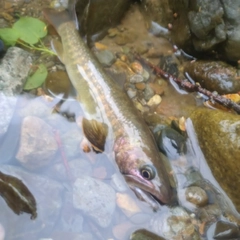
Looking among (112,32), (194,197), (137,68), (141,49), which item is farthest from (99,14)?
(194,197)

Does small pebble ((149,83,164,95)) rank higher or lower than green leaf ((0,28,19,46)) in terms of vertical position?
lower

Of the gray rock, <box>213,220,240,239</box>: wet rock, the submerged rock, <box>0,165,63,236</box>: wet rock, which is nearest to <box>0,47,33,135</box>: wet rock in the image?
the gray rock

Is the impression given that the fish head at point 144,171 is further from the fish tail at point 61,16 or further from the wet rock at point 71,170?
the fish tail at point 61,16

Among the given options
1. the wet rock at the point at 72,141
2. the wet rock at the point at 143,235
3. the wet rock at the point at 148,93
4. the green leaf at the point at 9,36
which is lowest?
the wet rock at the point at 143,235

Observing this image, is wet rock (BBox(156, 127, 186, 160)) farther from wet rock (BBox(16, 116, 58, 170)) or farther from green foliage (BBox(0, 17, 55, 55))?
green foliage (BBox(0, 17, 55, 55))

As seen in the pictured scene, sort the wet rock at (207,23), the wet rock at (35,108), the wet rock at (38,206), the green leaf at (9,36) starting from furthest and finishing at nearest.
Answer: the green leaf at (9,36)
the wet rock at (207,23)
the wet rock at (35,108)
the wet rock at (38,206)

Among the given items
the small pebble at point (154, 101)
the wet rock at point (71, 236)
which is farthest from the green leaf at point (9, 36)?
the wet rock at point (71, 236)

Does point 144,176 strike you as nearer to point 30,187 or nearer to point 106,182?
point 106,182

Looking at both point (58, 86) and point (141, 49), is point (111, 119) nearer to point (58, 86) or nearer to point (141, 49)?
point (58, 86)
